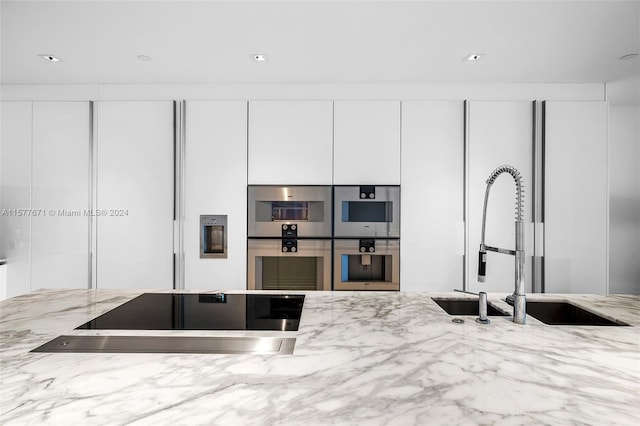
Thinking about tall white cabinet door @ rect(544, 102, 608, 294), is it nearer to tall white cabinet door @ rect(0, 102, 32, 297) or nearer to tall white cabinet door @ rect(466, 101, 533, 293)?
tall white cabinet door @ rect(466, 101, 533, 293)

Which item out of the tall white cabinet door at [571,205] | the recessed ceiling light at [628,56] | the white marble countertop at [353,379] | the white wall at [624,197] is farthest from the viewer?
the white wall at [624,197]

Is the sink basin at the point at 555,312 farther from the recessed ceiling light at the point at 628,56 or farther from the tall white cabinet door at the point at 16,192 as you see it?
the tall white cabinet door at the point at 16,192

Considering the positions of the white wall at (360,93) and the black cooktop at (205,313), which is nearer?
the black cooktop at (205,313)

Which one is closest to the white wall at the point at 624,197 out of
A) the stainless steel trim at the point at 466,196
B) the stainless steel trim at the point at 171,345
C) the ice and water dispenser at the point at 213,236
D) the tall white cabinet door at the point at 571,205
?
the tall white cabinet door at the point at 571,205

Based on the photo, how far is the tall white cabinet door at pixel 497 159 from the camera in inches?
127

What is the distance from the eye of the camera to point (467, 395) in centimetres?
80

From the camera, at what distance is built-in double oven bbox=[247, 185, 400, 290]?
323 cm

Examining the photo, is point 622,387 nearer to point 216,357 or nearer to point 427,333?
point 427,333

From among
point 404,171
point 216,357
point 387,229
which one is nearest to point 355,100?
point 404,171

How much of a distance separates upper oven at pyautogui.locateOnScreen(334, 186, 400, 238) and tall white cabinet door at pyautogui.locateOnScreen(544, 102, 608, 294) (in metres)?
1.28

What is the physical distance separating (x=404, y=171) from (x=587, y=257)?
169 cm

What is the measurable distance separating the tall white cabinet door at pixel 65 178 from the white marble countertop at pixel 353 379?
2238 millimetres

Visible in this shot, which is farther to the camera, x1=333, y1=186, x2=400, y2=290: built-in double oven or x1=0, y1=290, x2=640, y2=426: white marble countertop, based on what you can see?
x1=333, y1=186, x2=400, y2=290: built-in double oven

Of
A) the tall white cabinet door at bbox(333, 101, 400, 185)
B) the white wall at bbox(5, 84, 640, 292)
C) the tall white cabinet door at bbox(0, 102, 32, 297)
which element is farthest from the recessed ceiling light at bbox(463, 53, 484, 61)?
the tall white cabinet door at bbox(0, 102, 32, 297)
